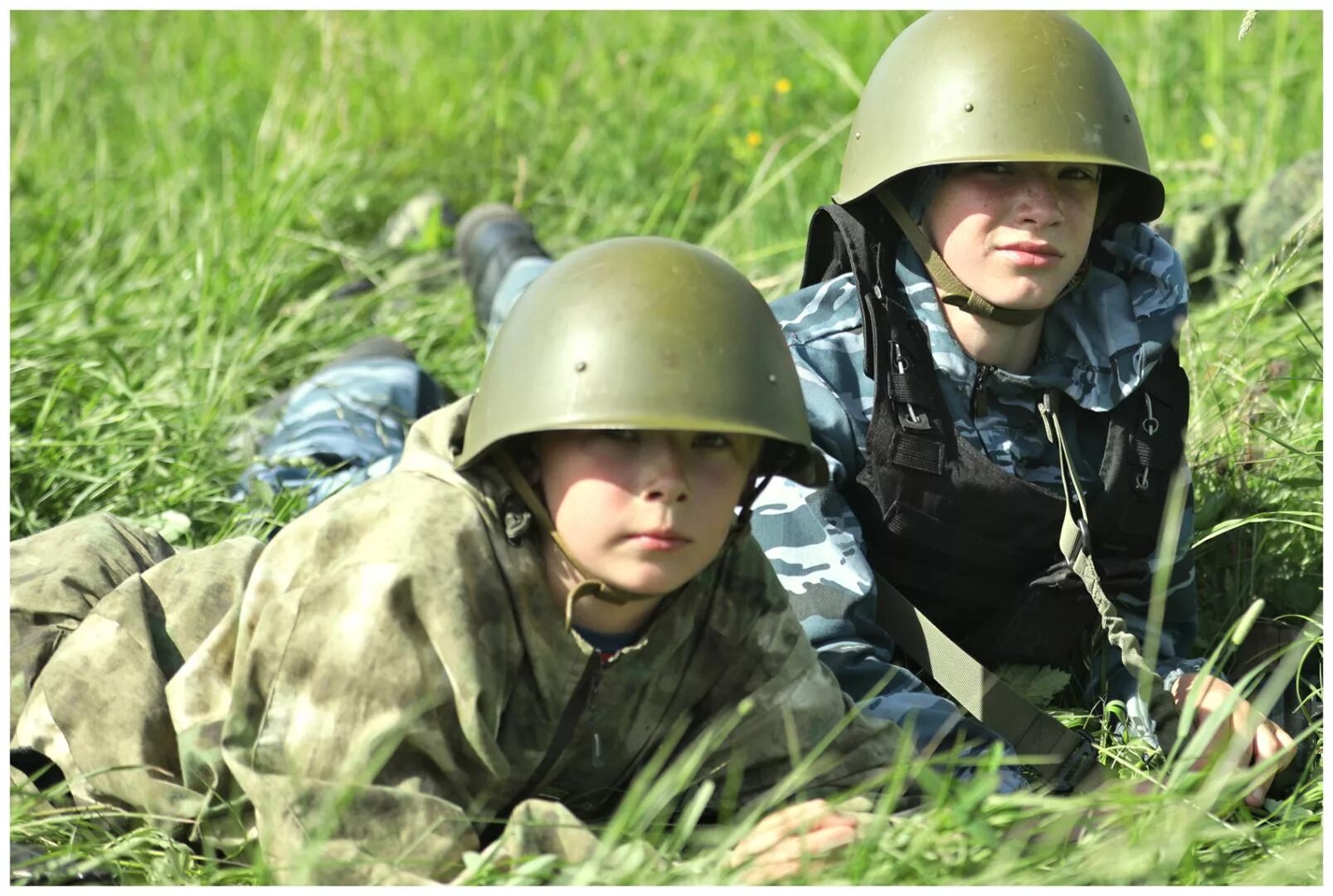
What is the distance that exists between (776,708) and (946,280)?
120cm

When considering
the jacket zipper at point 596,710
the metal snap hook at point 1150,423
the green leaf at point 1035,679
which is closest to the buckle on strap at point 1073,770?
the green leaf at point 1035,679

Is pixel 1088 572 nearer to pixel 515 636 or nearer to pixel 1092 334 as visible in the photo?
pixel 1092 334

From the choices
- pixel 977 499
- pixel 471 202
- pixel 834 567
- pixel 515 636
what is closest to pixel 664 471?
pixel 515 636

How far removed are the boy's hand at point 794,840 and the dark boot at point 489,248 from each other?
3.38m

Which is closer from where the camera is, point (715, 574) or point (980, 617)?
point (715, 574)

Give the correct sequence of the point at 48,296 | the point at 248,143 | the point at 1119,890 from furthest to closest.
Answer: the point at 248,143
the point at 48,296
the point at 1119,890

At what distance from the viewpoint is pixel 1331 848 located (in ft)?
9.62

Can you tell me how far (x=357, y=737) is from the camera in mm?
2611

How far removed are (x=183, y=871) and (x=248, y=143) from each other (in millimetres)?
4652

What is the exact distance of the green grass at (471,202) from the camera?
10.9 feet

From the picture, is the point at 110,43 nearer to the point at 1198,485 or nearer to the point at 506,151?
the point at 506,151

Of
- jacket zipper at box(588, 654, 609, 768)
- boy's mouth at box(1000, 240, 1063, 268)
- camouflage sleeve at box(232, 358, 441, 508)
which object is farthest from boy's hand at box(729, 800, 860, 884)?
camouflage sleeve at box(232, 358, 441, 508)

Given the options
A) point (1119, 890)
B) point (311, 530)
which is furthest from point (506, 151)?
point (1119, 890)

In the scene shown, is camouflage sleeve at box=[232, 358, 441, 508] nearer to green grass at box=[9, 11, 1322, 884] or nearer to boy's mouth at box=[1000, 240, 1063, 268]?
green grass at box=[9, 11, 1322, 884]
